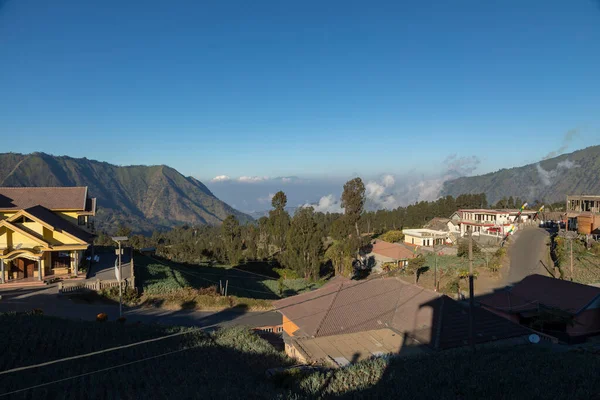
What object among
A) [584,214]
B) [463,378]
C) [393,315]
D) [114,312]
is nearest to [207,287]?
[114,312]

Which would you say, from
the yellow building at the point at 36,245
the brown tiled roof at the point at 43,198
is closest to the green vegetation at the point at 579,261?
the yellow building at the point at 36,245

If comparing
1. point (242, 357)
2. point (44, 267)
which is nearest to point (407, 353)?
→ point (242, 357)

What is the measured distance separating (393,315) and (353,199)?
27.3 meters

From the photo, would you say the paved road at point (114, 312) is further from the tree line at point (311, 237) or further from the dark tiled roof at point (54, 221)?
the tree line at point (311, 237)

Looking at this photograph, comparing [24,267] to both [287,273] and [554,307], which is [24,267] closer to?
[287,273]

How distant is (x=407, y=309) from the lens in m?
14.4

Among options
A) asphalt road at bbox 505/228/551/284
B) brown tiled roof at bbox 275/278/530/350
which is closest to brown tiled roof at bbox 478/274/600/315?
Answer: brown tiled roof at bbox 275/278/530/350

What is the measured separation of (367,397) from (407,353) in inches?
203

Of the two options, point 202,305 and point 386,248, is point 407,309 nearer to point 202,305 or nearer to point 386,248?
point 202,305

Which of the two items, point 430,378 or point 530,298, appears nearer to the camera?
point 430,378

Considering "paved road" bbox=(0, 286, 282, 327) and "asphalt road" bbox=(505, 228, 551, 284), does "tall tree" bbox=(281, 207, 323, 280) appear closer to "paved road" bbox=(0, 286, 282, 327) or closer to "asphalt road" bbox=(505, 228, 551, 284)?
"paved road" bbox=(0, 286, 282, 327)

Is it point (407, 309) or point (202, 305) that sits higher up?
point (407, 309)

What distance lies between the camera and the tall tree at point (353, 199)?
135 ft

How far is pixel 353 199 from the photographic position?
1619 inches
